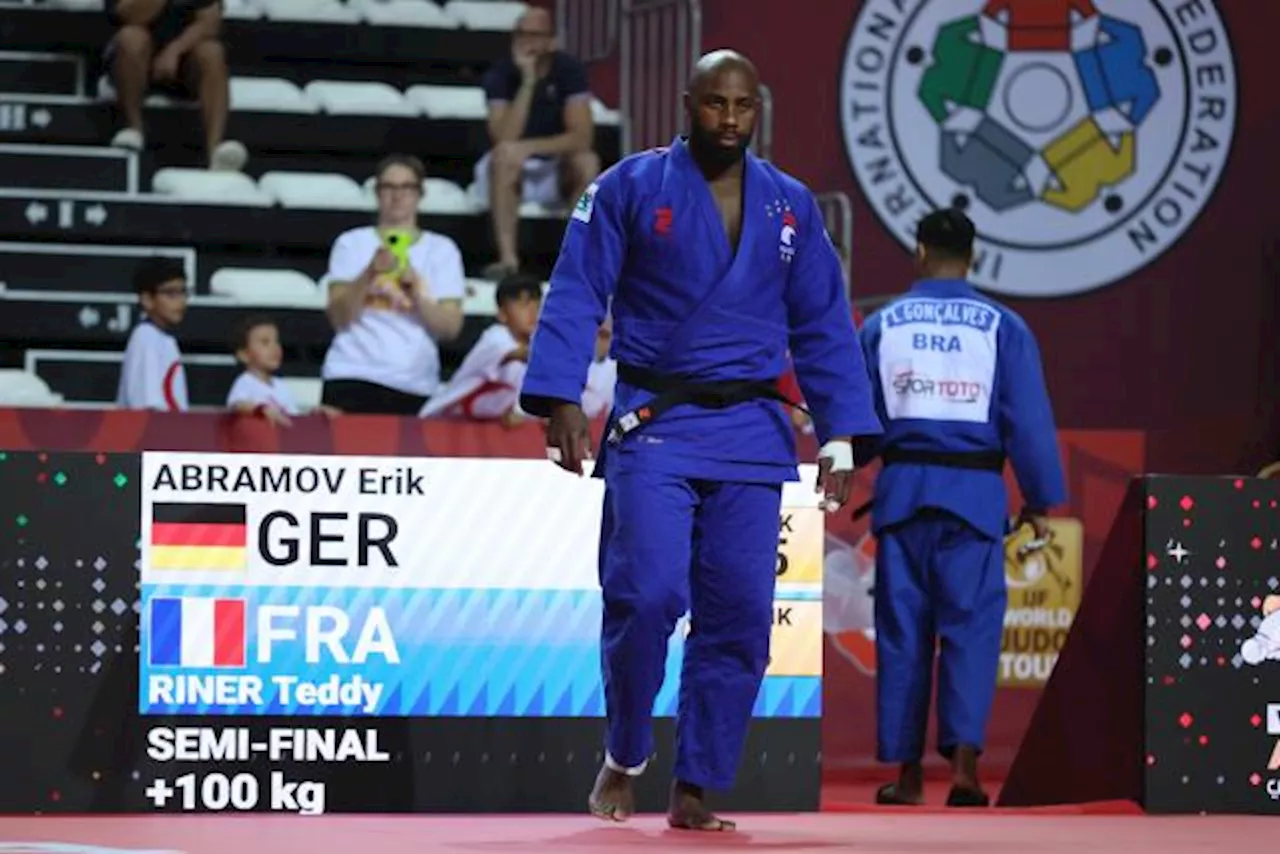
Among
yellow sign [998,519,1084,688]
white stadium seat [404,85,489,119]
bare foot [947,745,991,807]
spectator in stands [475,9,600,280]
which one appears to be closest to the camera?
bare foot [947,745,991,807]

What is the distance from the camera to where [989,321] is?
29.9ft

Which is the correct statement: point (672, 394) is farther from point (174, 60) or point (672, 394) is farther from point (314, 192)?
point (174, 60)

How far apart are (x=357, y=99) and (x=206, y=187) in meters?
1.14

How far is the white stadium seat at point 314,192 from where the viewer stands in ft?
45.5

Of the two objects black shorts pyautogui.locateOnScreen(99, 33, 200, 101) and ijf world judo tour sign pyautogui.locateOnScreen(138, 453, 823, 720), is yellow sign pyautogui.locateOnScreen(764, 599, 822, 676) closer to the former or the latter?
ijf world judo tour sign pyautogui.locateOnScreen(138, 453, 823, 720)

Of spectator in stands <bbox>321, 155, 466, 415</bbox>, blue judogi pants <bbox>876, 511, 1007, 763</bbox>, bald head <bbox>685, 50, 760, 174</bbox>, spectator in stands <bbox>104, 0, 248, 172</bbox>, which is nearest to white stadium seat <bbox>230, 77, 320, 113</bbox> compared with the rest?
spectator in stands <bbox>104, 0, 248, 172</bbox>

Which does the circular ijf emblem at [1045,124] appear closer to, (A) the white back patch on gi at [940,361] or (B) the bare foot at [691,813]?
(A) the white back patch on gi at [940,361]

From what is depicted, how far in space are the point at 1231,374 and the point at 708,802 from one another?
9.83m

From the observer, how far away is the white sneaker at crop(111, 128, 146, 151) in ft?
45.1

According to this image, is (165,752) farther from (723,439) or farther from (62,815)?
(723,439)

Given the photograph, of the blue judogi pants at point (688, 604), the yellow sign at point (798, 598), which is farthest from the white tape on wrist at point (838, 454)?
the yellow sign at point (798, 598)

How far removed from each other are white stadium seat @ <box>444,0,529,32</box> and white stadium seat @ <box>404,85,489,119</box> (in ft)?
1.96

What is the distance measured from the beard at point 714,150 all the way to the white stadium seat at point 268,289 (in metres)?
6.67

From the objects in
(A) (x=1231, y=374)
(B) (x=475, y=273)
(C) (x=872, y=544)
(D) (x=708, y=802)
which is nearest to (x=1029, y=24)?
(A) (x=1231, y=374)
